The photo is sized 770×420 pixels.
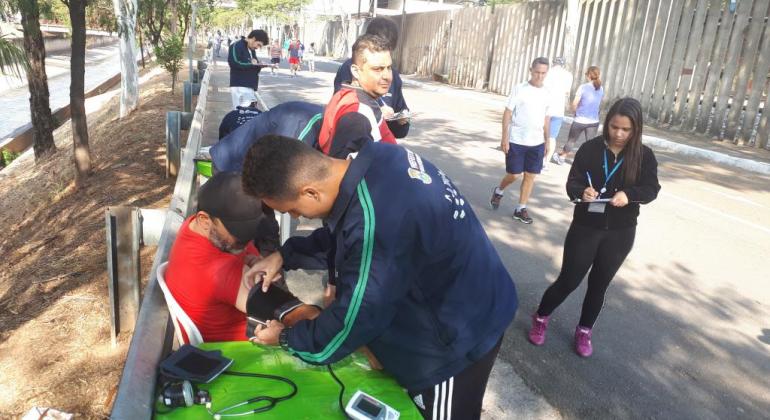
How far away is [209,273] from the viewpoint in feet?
7.50

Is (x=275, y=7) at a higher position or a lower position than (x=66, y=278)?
higher

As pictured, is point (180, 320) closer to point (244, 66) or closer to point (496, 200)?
point (496, 200)

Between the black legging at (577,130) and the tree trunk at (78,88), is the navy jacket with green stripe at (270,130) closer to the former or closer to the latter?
the tree trunk at (78,88)

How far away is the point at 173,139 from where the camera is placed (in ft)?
21.8

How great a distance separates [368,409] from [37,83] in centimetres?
1081

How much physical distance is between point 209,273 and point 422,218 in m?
1.06

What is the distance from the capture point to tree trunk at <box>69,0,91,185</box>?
700 centimetres

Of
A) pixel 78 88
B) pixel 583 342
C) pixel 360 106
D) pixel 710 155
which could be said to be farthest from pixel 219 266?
pixel 710 155

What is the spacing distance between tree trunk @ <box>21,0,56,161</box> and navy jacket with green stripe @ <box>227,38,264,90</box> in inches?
107

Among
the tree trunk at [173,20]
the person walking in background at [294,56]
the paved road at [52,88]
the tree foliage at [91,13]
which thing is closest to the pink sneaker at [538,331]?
the tree foliage at [91,13]

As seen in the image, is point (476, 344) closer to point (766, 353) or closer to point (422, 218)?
Answer: point (422, 218)

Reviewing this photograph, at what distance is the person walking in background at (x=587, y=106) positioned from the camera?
967 centimetres

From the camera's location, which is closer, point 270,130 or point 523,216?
point 270,130

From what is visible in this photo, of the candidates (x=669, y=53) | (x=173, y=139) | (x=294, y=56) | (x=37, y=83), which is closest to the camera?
(x=173, y=139)
